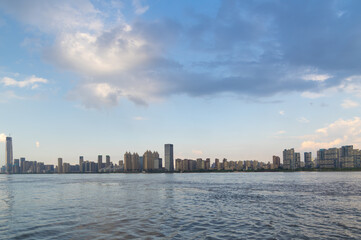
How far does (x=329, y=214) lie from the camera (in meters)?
40.3

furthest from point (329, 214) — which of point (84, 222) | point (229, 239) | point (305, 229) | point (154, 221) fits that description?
point (84, 222)

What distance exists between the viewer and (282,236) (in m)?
28.1

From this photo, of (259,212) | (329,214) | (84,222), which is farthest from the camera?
(259,212)

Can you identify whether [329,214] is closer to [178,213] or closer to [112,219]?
[178,213]

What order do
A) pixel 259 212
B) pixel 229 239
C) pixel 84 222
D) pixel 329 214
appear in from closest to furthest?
pixel 229 239, pixel 84 222, pixel 329 214, pixel 259 212

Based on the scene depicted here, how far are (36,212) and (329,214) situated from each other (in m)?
49.6

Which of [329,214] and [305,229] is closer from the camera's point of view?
[305,229]

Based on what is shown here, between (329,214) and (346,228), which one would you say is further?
(329,214)

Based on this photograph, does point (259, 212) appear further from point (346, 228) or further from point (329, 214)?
point (346, 228)

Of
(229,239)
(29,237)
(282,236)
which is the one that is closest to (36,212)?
(29,237)

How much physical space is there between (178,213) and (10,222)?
25.3 m

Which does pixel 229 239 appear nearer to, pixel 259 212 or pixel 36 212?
pixel 259 212

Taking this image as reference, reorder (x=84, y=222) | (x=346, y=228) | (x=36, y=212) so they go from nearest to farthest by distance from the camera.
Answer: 1. (x=346, y=228)
2. (x=84, y=222)
3. (x=36, y=212)

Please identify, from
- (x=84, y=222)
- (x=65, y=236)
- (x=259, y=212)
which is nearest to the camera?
(x=65, y=236)
